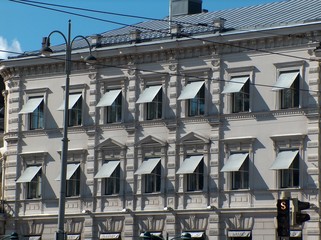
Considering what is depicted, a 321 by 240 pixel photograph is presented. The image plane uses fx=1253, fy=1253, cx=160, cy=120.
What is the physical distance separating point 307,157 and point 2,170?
2190cm

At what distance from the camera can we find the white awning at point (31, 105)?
70.4 metres

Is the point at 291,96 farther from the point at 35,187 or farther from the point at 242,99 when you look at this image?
the point at 35,187

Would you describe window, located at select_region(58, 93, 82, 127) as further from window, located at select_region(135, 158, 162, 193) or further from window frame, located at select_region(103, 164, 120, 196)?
window, located at select_region(135, 158, 162, 193)

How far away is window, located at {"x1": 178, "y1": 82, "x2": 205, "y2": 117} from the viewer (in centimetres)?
6431

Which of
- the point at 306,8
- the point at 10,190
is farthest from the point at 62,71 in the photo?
the point at 306,8

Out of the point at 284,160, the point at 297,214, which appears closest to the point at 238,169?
the point at 284,160

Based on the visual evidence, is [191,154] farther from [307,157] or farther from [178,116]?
[307,157]

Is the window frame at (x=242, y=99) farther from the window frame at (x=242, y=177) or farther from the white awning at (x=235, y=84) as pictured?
the window frame at (x=242, y=177)

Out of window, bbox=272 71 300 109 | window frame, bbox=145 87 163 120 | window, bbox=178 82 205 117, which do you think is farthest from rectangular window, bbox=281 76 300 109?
window frame, bbox=145 87 163 120

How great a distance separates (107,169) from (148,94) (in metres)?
4.74

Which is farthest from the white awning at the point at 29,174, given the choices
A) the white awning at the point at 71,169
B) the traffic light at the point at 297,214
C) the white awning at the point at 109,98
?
the traffic light at the point at 297,214

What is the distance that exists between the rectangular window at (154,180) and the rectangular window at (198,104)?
10.9ft

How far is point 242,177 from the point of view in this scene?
62688 mm

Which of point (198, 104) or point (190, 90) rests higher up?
point (190, 90)
